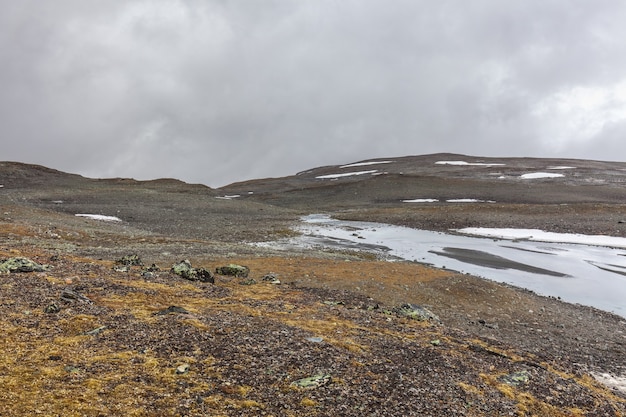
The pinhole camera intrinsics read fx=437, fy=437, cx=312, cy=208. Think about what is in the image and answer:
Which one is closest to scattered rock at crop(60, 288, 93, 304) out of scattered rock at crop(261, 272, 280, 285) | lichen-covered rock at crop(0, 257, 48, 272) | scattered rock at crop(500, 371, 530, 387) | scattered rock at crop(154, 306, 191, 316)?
scattered rock at crop(154, 306, 191, 316)

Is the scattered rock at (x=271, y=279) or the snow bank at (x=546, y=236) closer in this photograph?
the scattered rock at (x=271, y=279)

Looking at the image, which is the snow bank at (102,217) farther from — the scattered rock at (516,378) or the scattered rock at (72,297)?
the scattered rock at (516,378)

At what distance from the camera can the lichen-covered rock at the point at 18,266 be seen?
53.3ft

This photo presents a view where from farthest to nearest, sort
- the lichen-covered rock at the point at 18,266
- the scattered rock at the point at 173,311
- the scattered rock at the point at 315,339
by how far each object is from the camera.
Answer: the lichen-covered rock at the point at 18,266
the scattered rock at the point at 173,311
the scattered rock at the point at 315,339

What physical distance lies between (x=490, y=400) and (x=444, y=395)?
1.16 meters

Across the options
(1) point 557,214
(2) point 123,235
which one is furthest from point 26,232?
(1) point 557,214

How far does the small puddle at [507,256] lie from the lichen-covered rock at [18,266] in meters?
23.4

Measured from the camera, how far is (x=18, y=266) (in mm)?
16484

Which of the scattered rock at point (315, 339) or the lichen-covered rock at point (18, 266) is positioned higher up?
the lichen-covered rock at point (18, 266)

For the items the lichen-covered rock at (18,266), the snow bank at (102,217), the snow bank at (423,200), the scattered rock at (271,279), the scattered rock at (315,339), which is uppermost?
the snow bank at (423,200)

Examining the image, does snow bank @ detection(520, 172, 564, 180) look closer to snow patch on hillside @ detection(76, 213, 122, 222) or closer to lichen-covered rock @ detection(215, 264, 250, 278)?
snow patch on hillside @ detection(76, 213, 122, 222)

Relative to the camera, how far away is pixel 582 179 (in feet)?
333

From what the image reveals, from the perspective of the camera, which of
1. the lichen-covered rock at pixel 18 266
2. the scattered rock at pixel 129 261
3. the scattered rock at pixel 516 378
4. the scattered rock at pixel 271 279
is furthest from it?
the scattered rock at pixel 271 279

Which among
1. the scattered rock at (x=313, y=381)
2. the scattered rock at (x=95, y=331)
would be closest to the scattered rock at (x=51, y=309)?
the scattered rock at (x=95, y=331)
